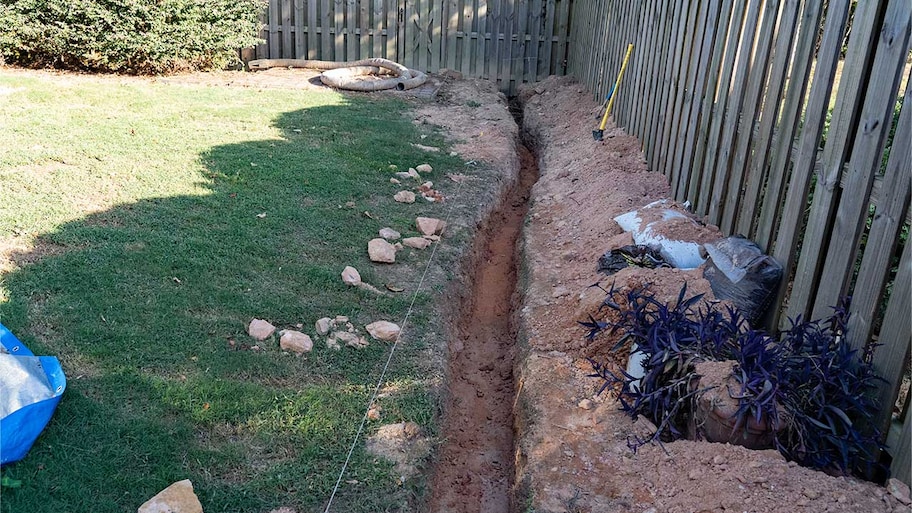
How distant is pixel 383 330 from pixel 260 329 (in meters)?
0.70

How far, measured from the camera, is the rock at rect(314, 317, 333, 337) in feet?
13.8

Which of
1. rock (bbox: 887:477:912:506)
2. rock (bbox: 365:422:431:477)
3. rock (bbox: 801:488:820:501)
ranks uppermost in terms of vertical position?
rock (bbox: 887:477:912:506)

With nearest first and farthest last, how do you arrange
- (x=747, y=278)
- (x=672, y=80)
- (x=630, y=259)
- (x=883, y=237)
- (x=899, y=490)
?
(x=899, y=490), (x=883, y=237), (x=747, y=278), (x=630, y=259), (x=672, y=80)

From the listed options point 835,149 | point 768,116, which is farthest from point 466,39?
point 835,149

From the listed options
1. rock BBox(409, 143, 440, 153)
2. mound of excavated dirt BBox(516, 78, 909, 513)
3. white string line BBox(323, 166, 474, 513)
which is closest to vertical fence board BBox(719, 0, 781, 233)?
mound of excavated dirt BBox(516, 78, 909, 513)

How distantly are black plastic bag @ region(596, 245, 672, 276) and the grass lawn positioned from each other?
119 centimetres

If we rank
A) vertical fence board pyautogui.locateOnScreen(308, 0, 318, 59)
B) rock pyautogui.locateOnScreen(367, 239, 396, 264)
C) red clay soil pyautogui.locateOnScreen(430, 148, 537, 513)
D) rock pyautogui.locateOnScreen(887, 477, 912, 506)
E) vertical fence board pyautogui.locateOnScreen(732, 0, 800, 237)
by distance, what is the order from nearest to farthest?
rock pyautogui.locateOnScreen(887, 477, 912, 506)
red clay soil pyautogui.locateOnScreen(430, 148, 537, 513)
vertical fence board pyautogui.locateOnScreen(732, 0, 800, 237)
rock pyautogui.locateOnScreen(367, 239, 396, 264)
vertical fence board pyautogui.locateOnScreen(308, 0, 318, 59)

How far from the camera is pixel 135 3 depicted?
9852mm

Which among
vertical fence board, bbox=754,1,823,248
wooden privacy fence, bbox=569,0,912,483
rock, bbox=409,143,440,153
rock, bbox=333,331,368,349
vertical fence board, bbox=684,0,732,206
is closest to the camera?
wooden privacy fence, bbox=569,0,912,483

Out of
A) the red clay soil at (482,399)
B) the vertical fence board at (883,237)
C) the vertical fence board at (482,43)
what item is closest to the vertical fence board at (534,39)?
the vertical fence board at (482,43)

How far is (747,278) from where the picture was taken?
149 inches

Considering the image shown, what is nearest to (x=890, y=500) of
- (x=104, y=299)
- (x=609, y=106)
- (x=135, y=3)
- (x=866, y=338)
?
(x=866, y=338)

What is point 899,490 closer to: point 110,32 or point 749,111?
point 749,111

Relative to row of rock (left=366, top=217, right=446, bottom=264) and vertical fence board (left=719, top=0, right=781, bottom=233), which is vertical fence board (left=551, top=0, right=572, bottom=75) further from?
vertical fence board (left=719, top=0, right=781, bottom=233)
